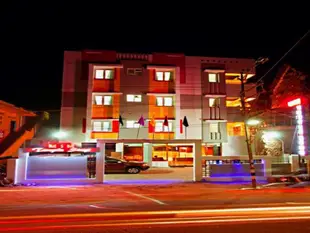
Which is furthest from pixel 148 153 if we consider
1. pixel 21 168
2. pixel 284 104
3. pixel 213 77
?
pixel 284 104

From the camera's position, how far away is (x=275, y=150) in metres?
33.1

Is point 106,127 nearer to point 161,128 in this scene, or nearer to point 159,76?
point 161,128

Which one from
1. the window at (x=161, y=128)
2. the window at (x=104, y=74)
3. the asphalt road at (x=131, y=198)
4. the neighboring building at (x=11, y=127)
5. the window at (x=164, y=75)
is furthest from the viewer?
the window at (x=164, y=75)

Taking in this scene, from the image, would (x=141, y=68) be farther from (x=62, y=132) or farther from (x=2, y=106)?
(x=2, y=106)

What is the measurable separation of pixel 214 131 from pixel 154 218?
85.7 ft

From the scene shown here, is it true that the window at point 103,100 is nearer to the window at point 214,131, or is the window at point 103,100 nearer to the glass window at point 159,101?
the glass window at point 159,101

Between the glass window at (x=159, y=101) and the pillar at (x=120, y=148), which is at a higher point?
the glass window at (x=159, y=101)

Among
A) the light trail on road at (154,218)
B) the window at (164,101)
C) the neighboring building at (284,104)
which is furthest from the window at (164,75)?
the light trail on road at (154,218)

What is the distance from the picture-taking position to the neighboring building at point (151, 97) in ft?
106

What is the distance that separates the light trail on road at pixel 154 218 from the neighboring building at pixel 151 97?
22.8 metres

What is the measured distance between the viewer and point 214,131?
111 ft

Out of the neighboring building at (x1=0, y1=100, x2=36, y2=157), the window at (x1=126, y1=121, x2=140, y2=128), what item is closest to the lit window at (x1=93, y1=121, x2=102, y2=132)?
the window at (x1=126, y1=121, x2=140, y2=128)

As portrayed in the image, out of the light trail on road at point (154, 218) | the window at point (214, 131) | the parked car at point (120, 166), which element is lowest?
the light trail on road at point (154, 218)

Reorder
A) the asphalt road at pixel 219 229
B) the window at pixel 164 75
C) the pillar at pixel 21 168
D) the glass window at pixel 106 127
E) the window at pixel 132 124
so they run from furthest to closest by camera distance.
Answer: the window at pixel 164 75, the window at pixel 132 124, the glass window at pixel 106 127, the pillar at pixel 21 168, the asphalt road at pixel 219 229
